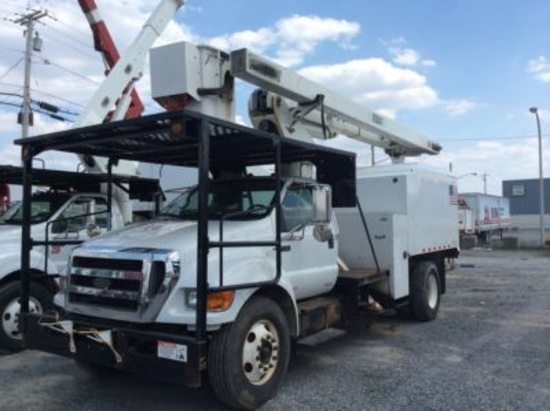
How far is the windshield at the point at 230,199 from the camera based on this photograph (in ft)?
21.9

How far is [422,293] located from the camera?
10.0 m

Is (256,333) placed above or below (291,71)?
below

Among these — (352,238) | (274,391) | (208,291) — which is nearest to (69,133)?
(208,291)

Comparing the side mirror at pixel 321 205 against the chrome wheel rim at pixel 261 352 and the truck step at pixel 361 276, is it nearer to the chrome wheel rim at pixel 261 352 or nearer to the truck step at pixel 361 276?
the chrome wheel rim at pixel 261 352

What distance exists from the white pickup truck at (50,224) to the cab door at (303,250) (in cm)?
287

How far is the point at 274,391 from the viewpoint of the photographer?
5.64m

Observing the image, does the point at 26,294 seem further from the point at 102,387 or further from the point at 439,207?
the point at 439,207

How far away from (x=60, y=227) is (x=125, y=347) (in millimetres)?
4279

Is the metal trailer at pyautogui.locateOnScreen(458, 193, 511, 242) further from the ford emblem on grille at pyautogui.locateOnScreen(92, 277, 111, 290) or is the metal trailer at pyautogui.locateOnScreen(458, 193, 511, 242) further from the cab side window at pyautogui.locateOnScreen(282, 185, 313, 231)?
the ford emblem on grille at pyautogui.locateOnScreen(92, 277, 111, 290)

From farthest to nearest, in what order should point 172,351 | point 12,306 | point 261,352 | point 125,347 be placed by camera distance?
point 12,306 → point 261,352 → point 125,347 → point 172,351

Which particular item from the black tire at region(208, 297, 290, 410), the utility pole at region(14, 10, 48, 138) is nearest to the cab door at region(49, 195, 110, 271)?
the black tire at region(208, 297, 290, 410)

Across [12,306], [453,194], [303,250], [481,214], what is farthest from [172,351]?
[481,214]

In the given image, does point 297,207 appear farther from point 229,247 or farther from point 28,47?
point 28,47

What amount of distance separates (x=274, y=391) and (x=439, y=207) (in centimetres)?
646
